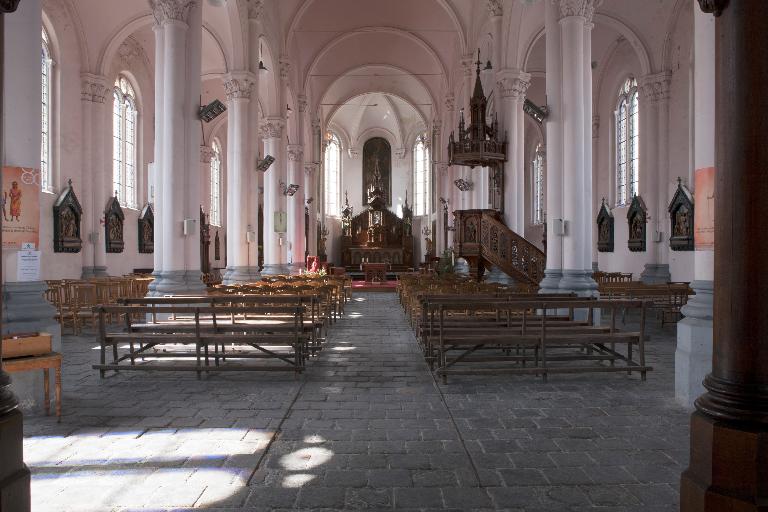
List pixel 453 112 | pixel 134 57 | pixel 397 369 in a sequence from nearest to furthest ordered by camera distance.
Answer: pixel 397 369 → pixel 134 57 → pixel 453 112

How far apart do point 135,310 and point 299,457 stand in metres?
3.88

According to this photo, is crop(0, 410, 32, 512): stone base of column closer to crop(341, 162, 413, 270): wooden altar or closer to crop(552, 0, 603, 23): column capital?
crop(552, 0, 603, 23): column capital

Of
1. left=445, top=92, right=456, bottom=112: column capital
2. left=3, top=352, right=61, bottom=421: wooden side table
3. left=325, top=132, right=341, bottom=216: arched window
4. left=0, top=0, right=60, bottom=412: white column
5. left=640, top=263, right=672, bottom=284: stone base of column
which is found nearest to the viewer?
left=3, top=352, right=61, bottom=421: wooden side table

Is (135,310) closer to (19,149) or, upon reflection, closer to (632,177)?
(19,149)

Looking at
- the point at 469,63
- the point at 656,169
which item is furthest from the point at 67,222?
the point at 656,169

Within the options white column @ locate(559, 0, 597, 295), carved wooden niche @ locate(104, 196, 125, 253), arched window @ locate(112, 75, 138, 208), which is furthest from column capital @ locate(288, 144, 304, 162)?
white column @ locate(559, 0, 597, 295)

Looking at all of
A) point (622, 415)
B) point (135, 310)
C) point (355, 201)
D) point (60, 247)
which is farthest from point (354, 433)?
point (355, 201)

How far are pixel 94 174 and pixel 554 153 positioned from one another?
1556 cm

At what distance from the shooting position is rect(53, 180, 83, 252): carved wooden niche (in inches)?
698

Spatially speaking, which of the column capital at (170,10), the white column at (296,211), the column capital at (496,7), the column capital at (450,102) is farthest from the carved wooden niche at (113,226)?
the column capital at (450,102)

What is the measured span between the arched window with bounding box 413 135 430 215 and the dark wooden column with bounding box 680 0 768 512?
41.6 m

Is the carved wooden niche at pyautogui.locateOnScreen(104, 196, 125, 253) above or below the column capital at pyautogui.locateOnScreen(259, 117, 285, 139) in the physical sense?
below

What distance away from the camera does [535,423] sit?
5168 millimetres

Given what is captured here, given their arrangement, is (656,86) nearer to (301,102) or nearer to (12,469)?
(301,102)
